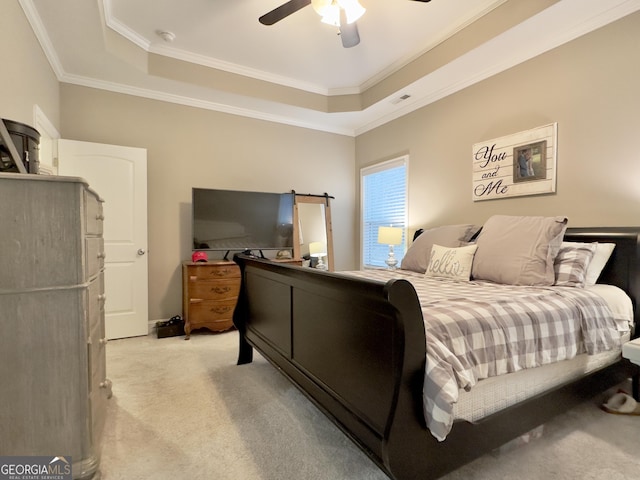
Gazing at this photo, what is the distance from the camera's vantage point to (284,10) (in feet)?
7.15

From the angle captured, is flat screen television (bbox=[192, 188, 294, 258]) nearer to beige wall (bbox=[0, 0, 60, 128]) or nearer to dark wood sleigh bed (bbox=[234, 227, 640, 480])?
beige wall (bbox=[0, 0, 60, 128])

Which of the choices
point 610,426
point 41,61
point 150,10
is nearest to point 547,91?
point 610,426

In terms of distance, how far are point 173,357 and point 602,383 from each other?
3.17 meters

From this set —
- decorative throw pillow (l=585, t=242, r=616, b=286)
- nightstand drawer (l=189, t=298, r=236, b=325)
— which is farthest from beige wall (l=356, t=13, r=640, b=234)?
nightstand drawer (l=189, t=298, r=236, b=325)

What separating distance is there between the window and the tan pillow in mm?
1732

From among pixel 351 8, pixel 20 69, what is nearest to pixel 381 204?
pixel 351 8

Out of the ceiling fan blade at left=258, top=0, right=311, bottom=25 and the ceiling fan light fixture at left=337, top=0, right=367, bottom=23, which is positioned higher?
the ceiling fan light fixture at left=337, top=0, right=367, bottom=23

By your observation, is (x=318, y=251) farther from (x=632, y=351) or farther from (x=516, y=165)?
(x=632, y=351)

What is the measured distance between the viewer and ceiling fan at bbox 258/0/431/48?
2143mm

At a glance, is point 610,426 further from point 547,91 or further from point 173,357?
point 173,357

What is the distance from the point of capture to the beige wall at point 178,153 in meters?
3.45

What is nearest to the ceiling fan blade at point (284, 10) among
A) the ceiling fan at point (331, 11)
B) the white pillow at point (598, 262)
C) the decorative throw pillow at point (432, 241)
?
the ceiling fan at point (331, 11)

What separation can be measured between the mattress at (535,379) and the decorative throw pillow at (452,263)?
76cm

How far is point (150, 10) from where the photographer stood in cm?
266
